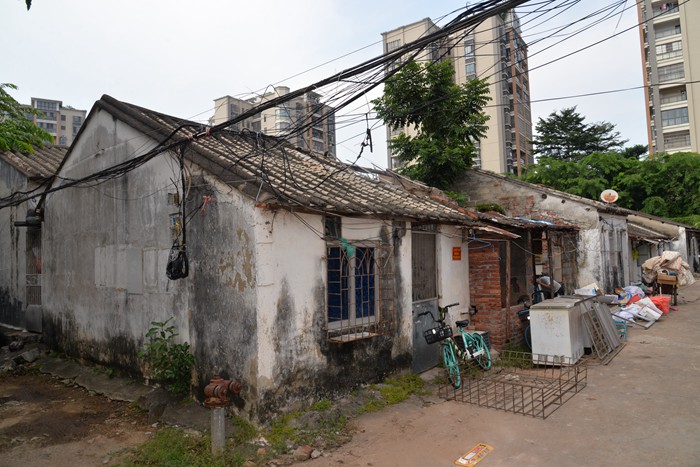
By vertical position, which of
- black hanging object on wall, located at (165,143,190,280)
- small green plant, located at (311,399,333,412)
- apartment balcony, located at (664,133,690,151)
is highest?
apartment balcony, located at (664,133,690,151)

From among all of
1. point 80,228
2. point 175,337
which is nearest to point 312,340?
point 175,337

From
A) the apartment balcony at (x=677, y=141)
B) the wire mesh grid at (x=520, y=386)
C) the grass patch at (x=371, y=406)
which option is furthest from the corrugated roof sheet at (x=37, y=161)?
the apartment balcony at (x=677, y=141)

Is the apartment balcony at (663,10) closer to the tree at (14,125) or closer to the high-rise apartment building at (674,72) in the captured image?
the high-rise apartment building at (674,72)

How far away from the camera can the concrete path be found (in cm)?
478

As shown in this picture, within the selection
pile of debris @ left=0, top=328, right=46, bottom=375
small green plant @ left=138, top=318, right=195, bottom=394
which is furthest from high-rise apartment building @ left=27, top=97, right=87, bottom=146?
small green plant @ left=138, top=318, right=195, bottom=394

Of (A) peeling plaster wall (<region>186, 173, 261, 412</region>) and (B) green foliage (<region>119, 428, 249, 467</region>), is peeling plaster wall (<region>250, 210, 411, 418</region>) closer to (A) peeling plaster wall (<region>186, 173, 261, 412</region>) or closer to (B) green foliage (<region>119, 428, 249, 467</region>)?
(A) peeling plaster wall (<region>186, 173, 261, 412</region>)

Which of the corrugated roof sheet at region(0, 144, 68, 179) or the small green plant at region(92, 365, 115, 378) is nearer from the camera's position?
the small green plant at region(92, 365, 115, 378)

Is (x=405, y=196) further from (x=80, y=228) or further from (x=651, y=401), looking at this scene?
(x=80, y=228)

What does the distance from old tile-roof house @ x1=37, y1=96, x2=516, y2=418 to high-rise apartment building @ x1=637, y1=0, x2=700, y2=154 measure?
40.0 metres

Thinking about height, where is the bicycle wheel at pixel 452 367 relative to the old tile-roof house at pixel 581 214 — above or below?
below

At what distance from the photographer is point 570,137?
32.8 m

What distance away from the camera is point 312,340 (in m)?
5.98

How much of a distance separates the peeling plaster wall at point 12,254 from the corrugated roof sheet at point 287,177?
5114 millimetres

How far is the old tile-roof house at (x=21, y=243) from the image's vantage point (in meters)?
10.7
